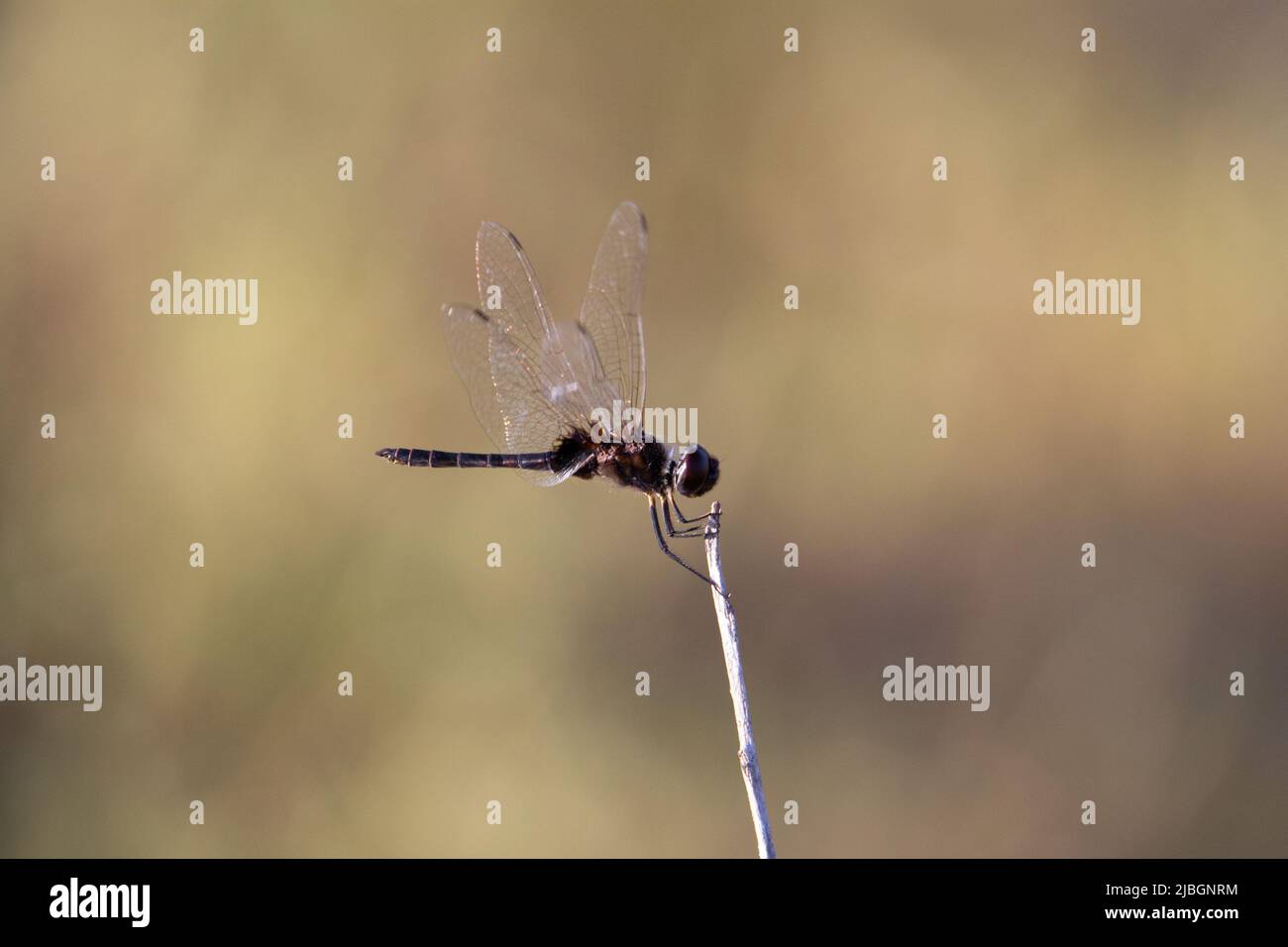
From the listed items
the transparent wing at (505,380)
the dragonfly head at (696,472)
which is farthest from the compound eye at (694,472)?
the transparent wing at (505,380)

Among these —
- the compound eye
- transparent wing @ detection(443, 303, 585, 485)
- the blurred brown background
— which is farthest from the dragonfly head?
the blurred brown background

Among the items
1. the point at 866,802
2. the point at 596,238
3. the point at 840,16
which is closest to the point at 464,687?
the point at 866,802

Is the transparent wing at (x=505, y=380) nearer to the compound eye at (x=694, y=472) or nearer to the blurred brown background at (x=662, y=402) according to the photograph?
the compound eye at (x=694, y=472)

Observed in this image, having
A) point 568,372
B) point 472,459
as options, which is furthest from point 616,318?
point 472,459

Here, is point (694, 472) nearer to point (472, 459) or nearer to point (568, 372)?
point (568, 372)

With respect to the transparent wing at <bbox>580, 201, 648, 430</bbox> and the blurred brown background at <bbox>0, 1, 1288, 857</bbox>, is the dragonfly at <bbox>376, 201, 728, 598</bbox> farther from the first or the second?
the blurred brown background at <bbox>0, 1, 1288, 857</bbox>

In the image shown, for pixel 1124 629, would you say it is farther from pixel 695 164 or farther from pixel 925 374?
pixel 695 164
